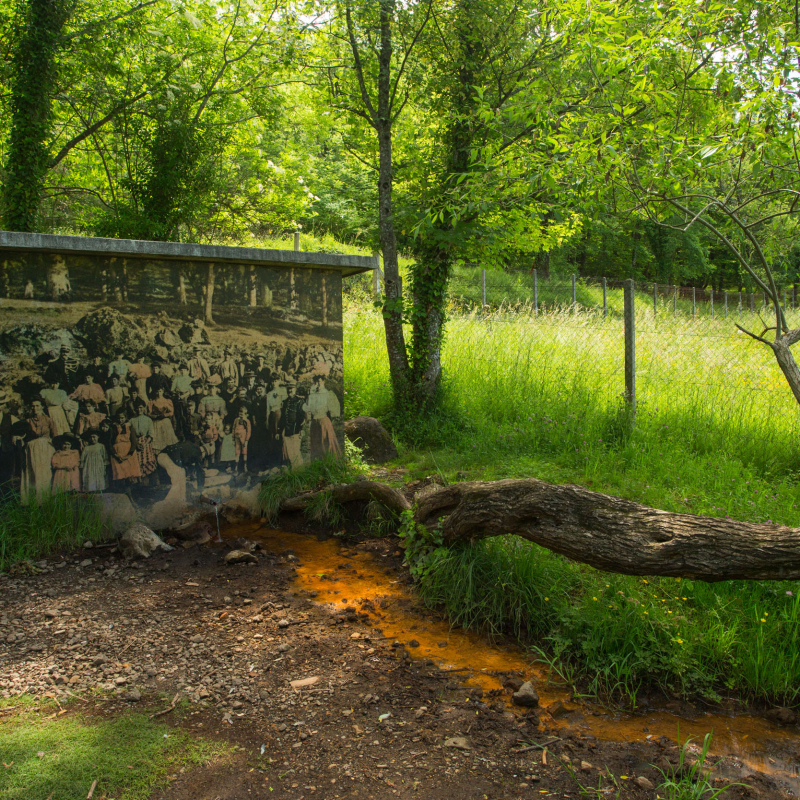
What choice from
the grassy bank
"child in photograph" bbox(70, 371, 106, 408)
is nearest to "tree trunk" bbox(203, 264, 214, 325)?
"child in photograph" bbox(70, 371, 106, 408)

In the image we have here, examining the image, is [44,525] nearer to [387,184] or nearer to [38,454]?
[38,454]

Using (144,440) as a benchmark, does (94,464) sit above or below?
below

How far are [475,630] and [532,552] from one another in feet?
2.50

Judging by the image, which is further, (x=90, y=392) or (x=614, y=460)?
(x=614, y=460)

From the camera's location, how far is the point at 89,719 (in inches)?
134

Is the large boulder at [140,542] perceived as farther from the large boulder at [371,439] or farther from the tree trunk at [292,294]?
the large boulder at [371,439]

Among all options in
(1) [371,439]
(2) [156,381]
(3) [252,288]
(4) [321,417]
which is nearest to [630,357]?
(1) [371,439]

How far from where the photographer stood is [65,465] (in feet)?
19.4

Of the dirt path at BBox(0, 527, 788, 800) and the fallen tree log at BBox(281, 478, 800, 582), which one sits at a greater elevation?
the fallen tree log at BBox(281, 478, 800, 582)

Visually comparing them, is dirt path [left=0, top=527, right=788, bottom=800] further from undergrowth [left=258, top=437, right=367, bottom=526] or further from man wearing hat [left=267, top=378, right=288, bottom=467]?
man wearing hat [left=267, top=378, right=288, bottom=467]

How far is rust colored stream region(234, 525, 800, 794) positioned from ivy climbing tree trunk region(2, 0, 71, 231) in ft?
21.5

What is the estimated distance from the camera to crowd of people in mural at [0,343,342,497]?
5.80 m

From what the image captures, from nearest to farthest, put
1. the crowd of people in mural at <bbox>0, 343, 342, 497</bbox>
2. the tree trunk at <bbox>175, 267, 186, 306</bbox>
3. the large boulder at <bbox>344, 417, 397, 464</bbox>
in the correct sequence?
the crowd of people in mural at <bbox>0, 343, 342, 497</bbox> < the tree trunk at <bbox>175, 267, 186, 306</bbox> < the large boulder at <bbox>344, 417, 397, 464</bbox>

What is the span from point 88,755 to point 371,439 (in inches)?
221
